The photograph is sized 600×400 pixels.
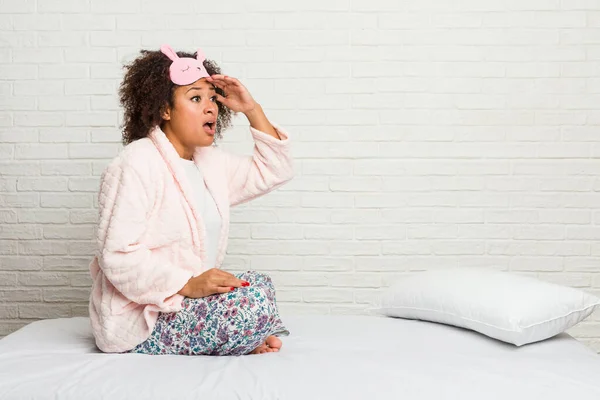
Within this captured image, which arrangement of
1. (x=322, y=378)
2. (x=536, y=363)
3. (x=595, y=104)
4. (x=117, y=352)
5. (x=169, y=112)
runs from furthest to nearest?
1. (x=595, y=104)
2. (x=169, y=112)
3. (x=117, y=352)
4. (x=536, y=363)
5. (x=322, y=378)

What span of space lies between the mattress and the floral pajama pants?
2.3 inches

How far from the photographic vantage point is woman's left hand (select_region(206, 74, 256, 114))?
9.09ft

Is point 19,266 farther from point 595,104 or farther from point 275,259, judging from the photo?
point 595,104

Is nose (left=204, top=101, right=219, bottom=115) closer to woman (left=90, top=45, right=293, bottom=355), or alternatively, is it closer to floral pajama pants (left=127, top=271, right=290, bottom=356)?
woman (left=90, top=45, right=293, bottom=355)

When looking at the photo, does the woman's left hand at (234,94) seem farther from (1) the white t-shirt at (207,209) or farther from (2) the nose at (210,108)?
(1) the white t-shirt at (207,209)

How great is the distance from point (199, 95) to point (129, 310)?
2.45 ft

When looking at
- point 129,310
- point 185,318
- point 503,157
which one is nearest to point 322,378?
point 185,318

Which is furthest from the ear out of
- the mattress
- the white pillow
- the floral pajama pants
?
the white pillow

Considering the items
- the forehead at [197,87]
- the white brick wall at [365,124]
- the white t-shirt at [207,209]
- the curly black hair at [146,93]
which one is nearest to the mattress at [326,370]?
the white t-shirt at [207,209]

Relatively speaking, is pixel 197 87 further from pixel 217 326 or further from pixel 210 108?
pixel 217 326

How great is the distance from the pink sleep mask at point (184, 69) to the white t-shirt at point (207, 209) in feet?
0.86

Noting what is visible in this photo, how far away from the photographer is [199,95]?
274 cm

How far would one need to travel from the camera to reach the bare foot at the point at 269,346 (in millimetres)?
Result: 2500

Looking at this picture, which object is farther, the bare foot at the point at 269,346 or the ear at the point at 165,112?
the ear at the point at 165,112
